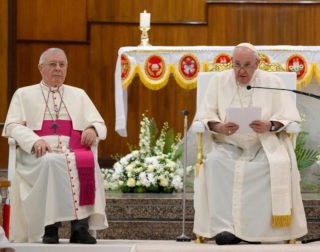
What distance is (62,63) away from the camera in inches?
320

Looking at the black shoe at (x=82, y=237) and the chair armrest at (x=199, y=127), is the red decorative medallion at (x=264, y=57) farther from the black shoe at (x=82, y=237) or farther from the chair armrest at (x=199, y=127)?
the black shoe at (x=82, y=237)

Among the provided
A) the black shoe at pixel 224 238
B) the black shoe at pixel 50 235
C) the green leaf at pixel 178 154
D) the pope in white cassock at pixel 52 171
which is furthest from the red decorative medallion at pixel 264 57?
the black shoe at pixel 50 235

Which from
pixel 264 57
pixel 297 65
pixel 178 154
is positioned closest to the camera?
pixel 264 57

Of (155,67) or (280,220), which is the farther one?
(155,67)

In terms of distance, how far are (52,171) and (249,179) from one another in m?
1.48

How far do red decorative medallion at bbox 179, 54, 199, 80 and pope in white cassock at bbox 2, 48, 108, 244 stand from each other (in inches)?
73.8

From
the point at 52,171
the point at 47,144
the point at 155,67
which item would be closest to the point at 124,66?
the point at 155,67

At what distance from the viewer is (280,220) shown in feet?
25.5

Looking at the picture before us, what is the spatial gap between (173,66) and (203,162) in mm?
2157

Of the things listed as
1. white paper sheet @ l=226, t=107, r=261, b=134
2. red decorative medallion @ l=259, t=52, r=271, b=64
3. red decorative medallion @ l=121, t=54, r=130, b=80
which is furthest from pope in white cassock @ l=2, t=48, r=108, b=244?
red decorative medallion @ l=259, t=52, r=271, b=64

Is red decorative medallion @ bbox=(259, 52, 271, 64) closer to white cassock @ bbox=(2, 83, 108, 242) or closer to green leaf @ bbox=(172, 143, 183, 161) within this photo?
green leaf @ bbox=(172, 143, 183, 161)

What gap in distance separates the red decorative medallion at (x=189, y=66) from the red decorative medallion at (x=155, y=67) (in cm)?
19

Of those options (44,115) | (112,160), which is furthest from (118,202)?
(112,160)

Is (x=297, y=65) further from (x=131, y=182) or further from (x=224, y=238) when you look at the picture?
(x=224, y=238)
